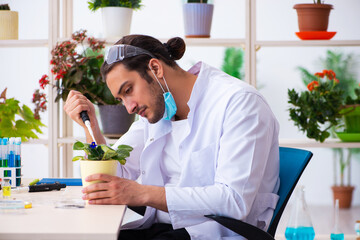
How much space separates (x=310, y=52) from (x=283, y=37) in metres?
0.39

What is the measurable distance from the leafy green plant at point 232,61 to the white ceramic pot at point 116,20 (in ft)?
8.24

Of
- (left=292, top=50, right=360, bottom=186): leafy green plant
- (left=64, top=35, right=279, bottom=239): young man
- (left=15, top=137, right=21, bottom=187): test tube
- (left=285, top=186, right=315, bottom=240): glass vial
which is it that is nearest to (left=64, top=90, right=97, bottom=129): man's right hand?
(left=64, top=35, right=279, bottom=239): young man

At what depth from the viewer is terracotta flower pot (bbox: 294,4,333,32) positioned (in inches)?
130

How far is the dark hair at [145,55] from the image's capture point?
1893 mm

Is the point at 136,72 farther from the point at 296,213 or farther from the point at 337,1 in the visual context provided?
the point at 337,1

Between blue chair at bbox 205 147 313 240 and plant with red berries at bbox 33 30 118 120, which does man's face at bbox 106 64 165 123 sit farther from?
plant with red berries at bbox 33 30 118 120

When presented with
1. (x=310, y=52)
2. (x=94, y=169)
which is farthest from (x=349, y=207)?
(x=94, y=169)

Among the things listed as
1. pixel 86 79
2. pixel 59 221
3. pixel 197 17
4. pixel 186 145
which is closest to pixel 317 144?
pixel 197 17

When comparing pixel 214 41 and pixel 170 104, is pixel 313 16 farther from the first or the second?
pixel 170 104

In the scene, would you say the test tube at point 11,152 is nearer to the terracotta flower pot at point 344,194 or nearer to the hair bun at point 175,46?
the hair bun at point 175,46

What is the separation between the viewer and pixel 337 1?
5.58 meters

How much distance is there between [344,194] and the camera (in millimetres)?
5695

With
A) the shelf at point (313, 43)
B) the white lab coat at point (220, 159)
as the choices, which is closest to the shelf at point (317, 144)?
the shelf at point (313, 43)

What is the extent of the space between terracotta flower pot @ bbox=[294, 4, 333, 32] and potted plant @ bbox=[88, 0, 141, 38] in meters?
1.05
